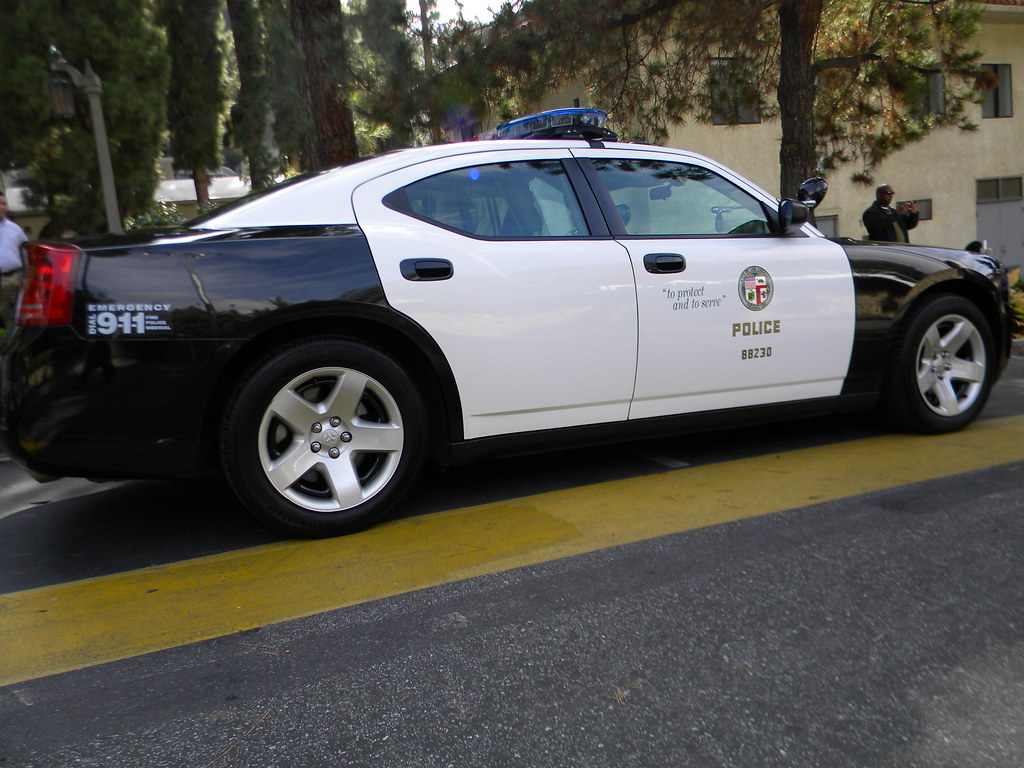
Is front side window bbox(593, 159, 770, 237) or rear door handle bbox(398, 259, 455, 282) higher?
front side window bbox(593, 159, 770, 237)

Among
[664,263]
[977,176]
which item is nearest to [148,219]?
[664,263]

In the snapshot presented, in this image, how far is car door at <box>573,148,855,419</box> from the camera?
3928mm

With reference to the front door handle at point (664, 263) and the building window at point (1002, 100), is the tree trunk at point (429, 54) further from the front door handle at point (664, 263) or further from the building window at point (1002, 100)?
the building window at point (1002, 100)

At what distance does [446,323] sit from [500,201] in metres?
0.62

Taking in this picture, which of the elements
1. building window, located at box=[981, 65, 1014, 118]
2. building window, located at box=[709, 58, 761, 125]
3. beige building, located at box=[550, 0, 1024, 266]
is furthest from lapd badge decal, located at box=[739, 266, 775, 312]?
building window, located at box=[981, 65, 1014, 118]

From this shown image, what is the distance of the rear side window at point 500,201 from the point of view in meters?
3.66

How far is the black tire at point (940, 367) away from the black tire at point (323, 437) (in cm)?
254

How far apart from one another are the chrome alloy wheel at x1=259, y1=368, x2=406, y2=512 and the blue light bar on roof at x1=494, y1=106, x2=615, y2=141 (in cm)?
159

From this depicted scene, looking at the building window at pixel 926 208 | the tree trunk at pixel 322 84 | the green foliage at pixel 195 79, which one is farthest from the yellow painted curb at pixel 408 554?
the green foliage at pixel 195 79

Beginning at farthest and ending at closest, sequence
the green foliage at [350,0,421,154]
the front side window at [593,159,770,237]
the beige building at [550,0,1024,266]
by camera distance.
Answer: the beige building at [550,0,1024,266] → the green foliage at [350,0,421,154] → the front side window at [593,159,770,237]

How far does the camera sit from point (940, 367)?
15.5 ft

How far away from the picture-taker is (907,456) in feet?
14.5

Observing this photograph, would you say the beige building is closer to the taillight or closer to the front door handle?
the front door handle

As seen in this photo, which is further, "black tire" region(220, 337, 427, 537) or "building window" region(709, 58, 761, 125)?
"building window" region(709, 58, 761, 125)
